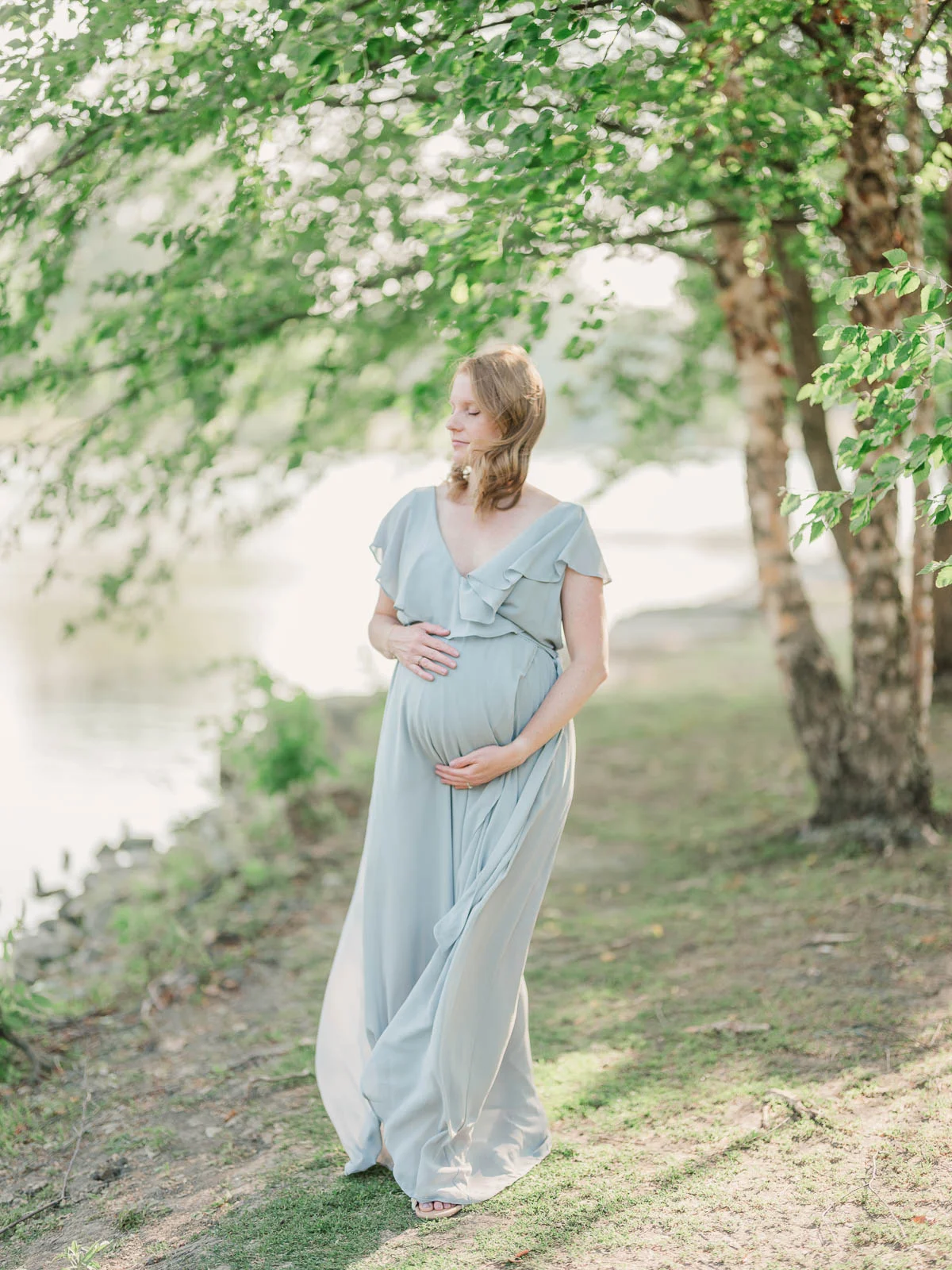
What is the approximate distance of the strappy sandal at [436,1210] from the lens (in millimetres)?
3111

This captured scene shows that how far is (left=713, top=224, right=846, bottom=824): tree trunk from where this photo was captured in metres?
5.89

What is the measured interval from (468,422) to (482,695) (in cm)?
71

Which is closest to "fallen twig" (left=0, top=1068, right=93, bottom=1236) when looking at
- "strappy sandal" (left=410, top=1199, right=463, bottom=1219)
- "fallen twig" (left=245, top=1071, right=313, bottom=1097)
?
"fallen twig" (left=245, top=1071, right=313, bottom=1097)

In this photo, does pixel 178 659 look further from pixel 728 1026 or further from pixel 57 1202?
pixel 57 1202

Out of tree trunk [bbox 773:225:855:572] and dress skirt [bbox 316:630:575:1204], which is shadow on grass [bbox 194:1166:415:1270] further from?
tree trunk [bbox 773:225:855:572]

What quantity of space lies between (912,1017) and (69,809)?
7356 mm

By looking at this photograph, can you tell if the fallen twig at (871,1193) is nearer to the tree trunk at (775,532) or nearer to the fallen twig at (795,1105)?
the fallen twig at (795,1105)

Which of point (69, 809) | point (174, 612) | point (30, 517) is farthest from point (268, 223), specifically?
point (174, 612)

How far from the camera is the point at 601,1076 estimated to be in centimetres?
397

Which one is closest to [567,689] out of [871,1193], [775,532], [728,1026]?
[871,1193]

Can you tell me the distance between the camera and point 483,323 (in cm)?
468

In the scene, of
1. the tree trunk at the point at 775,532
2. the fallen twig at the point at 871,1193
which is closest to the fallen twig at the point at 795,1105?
the fallen twig at the point at 871,1193

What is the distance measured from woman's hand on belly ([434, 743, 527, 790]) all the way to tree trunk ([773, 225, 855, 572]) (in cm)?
434

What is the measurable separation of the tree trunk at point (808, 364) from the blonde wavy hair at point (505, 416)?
164 inches
